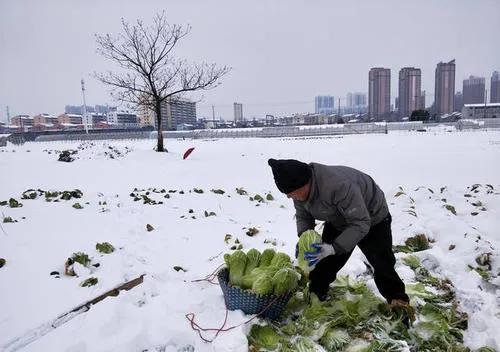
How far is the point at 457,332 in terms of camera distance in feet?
10.9

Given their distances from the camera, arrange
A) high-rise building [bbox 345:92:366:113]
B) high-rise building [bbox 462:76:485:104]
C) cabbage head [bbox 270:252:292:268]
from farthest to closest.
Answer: high-rise building [bbox 345:92:366:113] → high-rise building [bbox 462:76:485:104] → cabbage head [bbox 270:252:292:268]

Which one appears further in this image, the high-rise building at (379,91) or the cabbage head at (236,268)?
the high-rise building at (379,91)

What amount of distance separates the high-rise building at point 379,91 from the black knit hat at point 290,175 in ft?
310

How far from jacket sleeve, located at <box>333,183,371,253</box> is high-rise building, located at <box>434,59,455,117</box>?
88.9 meters

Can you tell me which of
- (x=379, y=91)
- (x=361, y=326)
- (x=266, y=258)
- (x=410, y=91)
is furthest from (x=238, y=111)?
(x=361, y=326)

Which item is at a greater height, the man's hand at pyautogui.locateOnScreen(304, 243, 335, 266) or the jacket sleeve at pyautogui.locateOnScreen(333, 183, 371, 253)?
the jacket sleeve at pyautogui.locateOnScreen(333, 183, 371, 253)

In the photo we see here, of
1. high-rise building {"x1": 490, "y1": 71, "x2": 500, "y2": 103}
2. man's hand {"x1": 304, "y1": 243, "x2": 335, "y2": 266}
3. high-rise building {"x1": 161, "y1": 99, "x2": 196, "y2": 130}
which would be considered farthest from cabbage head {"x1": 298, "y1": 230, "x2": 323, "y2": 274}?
high-rise building {"x1": 490, "y1": 71, "x2": 500, "y2": 103}

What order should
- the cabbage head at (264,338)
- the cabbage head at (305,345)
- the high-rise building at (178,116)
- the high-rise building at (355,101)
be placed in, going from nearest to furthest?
the cabbage head at (305,345)
the cabbage head at (264,338)
the high-rise building at (178,116)
the high-rise building at (355,101)

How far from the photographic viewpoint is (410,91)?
290ft

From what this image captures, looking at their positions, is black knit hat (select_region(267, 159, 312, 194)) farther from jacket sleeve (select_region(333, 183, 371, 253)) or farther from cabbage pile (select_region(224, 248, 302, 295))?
cabbage pile (select_region(224, 248, 302, 295))

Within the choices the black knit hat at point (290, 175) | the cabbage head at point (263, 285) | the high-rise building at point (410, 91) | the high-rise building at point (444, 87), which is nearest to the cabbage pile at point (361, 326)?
the cabbage head at point (263, 285)

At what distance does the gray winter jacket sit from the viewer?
3.11 m

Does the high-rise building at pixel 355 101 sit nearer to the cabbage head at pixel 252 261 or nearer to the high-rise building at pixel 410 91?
the high-rise building at pixel 410 91

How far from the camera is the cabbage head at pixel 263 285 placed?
3.41 meters
